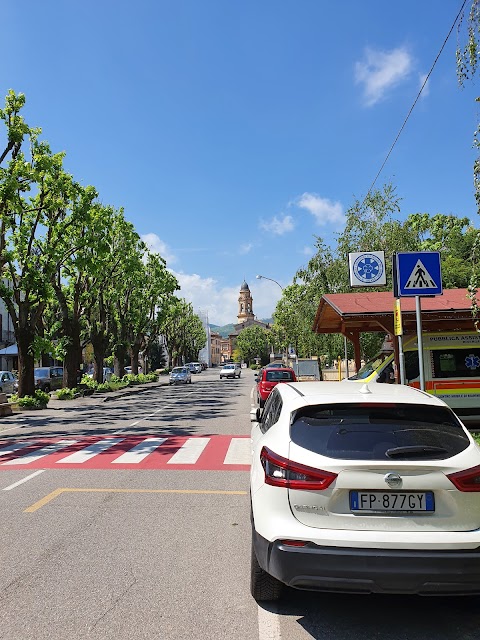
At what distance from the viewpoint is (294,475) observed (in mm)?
3523

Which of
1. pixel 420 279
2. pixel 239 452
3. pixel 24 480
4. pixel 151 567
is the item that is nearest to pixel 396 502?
pixel 151 567

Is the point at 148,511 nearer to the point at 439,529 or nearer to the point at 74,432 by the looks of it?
the point at 439,529

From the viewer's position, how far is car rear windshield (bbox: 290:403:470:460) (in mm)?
3545

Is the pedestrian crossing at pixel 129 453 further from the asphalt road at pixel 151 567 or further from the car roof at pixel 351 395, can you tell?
the car roof at pixel 351 395

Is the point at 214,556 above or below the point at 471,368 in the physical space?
below

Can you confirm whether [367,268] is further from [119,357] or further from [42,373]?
[119,357]

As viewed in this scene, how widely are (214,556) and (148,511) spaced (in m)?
1.76

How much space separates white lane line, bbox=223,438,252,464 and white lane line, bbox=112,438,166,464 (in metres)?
1.57

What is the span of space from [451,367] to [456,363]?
0.52 feet

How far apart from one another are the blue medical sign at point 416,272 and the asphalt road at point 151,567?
12.2 ft

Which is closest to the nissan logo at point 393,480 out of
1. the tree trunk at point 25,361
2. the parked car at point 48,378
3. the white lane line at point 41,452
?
the white lane line at point 41,452

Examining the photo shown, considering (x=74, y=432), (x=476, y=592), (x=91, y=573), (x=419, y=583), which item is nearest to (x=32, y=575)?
(x=91, y=573)

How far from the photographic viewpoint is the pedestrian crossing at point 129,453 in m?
9.58

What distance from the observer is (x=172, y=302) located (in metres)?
52.5
